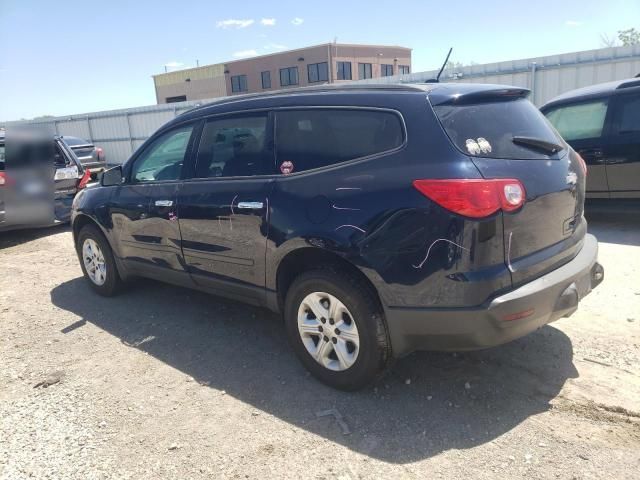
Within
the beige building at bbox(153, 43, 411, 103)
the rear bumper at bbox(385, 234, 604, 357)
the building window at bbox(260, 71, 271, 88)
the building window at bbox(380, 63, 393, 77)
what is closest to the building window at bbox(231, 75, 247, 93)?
the beige building at bbox(153, 43, 411, 103)

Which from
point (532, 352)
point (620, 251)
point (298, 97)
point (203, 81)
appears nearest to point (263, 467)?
point (532, 352)

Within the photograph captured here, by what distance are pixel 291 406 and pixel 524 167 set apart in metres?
1.98

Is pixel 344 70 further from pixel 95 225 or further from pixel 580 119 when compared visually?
pixel 95 225

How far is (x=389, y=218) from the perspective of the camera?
8.91 feet

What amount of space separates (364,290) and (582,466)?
1385 millimetres

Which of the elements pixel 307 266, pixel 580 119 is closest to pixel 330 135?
pixel 307 266

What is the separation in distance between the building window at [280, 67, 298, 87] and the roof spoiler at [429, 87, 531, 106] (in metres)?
54.7

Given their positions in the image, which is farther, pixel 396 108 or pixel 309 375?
pixel 309 375

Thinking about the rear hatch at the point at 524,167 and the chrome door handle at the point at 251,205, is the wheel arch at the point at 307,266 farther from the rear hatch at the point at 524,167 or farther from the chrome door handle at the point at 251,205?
the rear hatch at the point at 524,167

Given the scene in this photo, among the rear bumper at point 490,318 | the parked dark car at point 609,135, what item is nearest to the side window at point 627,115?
the parked dark car at point 609,135

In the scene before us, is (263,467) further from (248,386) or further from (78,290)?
(78,290)

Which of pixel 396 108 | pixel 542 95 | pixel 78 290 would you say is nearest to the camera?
pixel 396 108

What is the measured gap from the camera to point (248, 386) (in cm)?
338

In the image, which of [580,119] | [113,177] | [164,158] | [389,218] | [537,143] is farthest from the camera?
[580,119]
